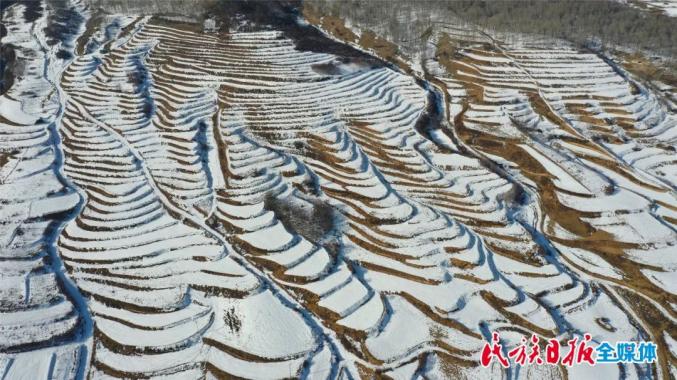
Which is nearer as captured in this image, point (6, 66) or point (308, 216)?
point (308, 216)

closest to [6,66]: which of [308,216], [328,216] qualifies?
[308,216]

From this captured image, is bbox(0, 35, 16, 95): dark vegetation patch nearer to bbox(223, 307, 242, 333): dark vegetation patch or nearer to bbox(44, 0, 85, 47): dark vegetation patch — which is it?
bbox(44, 0, 85, 47): dark vegetation patch

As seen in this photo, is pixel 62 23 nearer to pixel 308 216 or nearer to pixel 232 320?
pixel 308 216

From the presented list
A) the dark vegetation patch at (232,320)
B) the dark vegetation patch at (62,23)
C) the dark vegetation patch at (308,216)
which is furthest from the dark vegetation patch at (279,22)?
the dark vegetation patch at (232,320)

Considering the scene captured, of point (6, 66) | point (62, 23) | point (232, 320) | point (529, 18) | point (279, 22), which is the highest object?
point (529, 18)

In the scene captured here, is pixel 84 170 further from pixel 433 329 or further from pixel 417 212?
pixel 433 329

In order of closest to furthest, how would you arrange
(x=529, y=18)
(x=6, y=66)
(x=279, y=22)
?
(x=6, y=66)
(x=529, y=18)
(x=279, y=22)

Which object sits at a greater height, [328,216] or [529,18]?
[529,18]

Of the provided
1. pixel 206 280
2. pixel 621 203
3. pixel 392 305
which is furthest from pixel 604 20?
pixel 206 280

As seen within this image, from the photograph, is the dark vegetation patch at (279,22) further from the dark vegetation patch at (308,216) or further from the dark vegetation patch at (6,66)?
the dark vegetation patch at (308,216)
